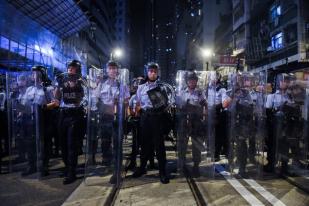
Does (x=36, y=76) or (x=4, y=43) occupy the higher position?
(x=4, y=43)

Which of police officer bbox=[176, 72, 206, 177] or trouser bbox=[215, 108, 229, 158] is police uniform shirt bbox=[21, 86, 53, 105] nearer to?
police officer bbox=[176, 72, 206, 177]

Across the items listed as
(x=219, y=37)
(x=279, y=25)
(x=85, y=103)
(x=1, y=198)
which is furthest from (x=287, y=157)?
(x=219, y=37)

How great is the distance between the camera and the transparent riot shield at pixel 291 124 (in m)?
8.29

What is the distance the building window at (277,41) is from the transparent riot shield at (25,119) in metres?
23.2

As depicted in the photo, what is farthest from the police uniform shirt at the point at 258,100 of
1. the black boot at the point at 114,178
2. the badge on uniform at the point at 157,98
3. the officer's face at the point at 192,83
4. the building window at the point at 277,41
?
the building window at the point at 277,41

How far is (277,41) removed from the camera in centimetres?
2953

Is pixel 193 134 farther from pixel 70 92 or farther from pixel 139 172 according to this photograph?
pixel 70 92

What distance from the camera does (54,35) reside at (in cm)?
2933

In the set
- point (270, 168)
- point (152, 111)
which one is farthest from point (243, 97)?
point (152, 111)

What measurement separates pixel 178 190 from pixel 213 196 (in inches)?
25.7

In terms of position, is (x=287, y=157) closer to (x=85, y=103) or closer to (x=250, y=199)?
(x=250, y=199)

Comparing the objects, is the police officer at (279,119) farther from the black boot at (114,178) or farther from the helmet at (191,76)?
the black boot at (114,178)

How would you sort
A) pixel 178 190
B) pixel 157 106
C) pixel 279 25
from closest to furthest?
pixel 178 190, pixel 157 106, pixel 279 25

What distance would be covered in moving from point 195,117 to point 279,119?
1.85 meters
